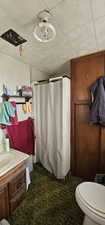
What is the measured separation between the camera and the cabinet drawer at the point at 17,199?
4.40 feet

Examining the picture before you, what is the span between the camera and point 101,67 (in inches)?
69.8

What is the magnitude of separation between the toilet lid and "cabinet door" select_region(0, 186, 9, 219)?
0.83m

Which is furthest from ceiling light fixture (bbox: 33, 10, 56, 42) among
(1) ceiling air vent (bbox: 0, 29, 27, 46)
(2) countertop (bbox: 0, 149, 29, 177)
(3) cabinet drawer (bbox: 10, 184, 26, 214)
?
(3) cabinet drawer (bbox: 10, 184, 26, 214)

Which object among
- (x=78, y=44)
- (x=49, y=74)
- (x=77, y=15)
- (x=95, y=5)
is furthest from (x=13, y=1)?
(x=49, y=74)

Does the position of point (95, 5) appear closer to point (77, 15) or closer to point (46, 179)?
point (77, 15)

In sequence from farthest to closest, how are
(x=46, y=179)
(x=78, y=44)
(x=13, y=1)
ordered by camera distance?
1. (x=46, y=179)
2. (x=78, y=44)
3. (x=13, y=1)

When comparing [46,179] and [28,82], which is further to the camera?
[28,82]

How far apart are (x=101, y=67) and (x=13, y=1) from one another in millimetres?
1418

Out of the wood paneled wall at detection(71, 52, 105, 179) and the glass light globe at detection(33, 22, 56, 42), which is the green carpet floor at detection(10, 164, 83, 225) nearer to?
the wood paneled wall at detection(71, 52, 105, 179)

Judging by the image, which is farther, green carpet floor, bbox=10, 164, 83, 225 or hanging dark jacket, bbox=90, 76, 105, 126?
hanging dark jacket, bbox=90, 76, 105, 126

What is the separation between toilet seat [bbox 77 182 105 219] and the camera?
1.03m

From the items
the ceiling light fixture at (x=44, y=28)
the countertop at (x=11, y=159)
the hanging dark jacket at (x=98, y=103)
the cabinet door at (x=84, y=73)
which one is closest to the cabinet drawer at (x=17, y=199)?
the countertop at (x=11, y=159)

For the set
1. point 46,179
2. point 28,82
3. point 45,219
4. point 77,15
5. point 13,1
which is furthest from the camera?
point 28,82

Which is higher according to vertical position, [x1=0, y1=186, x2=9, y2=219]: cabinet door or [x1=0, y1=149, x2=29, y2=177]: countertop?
[x1=0, y1=149, x2=29, y2=177]: countertop
